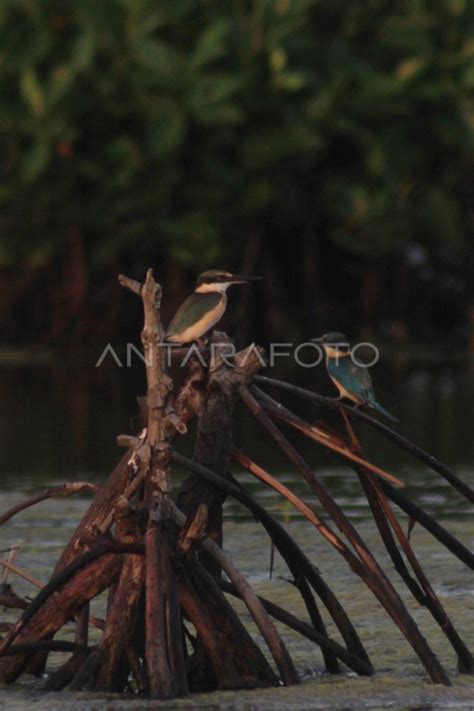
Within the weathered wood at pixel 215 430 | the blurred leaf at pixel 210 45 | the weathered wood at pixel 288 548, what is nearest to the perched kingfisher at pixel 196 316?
the weathered wood at pixel 215 430

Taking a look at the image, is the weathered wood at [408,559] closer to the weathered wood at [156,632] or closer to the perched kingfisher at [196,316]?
the perched kingfisher at [196,316]

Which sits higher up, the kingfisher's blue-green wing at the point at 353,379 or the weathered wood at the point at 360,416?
the kingfisher's blue-green wing at the point at 353,379

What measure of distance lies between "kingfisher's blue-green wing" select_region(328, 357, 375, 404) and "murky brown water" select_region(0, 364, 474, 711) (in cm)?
58

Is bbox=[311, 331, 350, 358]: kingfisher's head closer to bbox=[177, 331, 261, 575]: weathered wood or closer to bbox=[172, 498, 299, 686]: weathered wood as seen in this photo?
bbox=[177, 331, 261, 575]: weathered wood

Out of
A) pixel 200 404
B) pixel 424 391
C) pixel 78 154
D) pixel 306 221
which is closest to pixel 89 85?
pixel 78 154

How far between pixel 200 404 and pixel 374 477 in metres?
0.51

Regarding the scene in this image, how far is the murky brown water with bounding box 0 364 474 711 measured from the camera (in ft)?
16.9

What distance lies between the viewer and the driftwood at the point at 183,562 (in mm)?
5074

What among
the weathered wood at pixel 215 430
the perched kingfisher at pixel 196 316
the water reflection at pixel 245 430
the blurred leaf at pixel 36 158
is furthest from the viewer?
the blurred leaf at pixel 36 158

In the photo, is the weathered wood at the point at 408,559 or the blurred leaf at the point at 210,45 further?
the blurred leaf at the point at 210,45

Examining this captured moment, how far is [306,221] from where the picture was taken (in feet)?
65.3

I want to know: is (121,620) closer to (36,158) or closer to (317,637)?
(317,637)

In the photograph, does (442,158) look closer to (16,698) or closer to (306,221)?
(306,221)

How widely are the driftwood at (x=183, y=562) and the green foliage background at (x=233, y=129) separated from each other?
12.6 meters
